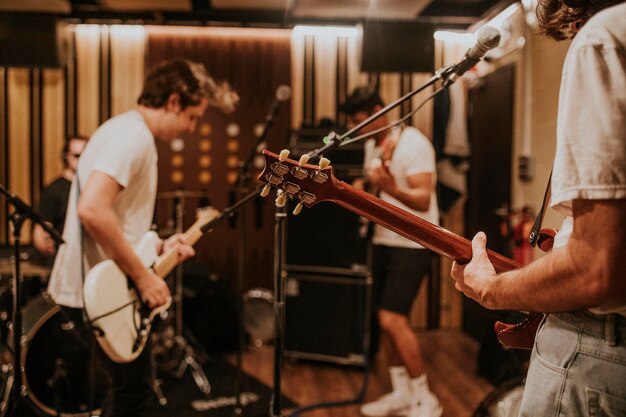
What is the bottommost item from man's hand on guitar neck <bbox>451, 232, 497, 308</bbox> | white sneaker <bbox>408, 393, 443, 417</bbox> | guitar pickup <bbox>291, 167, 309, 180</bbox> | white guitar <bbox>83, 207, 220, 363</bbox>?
white sneaker <bbox>408, 393, 443, 417</bbox>

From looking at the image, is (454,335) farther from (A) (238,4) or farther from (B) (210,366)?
(A) (238,4)

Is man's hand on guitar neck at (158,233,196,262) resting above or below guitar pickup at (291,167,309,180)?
below

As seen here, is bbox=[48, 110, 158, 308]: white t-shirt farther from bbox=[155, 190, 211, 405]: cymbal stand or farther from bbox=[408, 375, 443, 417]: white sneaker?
bbox=[155, 190, 211, 405]: cymbal stand

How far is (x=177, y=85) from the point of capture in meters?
2.44

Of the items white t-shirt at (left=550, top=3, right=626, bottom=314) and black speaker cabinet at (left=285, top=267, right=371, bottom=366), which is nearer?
white t-shirt at (left=550, top=3, right=626, bottom=314)

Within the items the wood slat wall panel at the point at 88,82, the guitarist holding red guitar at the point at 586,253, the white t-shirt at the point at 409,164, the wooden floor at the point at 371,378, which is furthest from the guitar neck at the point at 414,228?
the wood slat wall panel at the point at 88,82

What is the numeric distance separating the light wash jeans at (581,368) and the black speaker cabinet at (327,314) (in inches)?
119

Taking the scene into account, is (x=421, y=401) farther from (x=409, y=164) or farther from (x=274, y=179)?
(x=274, y=179)

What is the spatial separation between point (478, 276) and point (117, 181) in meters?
1.38

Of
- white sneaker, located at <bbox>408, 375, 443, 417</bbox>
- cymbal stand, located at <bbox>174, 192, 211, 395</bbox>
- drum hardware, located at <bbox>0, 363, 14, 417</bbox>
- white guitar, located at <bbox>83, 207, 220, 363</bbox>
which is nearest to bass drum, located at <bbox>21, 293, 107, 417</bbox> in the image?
drum hardware, located at <bbox>0, 363, 14, 417</bbox>

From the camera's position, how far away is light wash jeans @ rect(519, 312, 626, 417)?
927 millimetres

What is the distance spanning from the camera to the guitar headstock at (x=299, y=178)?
1438mm

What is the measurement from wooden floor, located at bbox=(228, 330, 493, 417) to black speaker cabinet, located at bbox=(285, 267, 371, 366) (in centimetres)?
12

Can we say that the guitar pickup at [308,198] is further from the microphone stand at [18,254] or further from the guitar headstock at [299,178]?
the microphone stand at [18,254]
